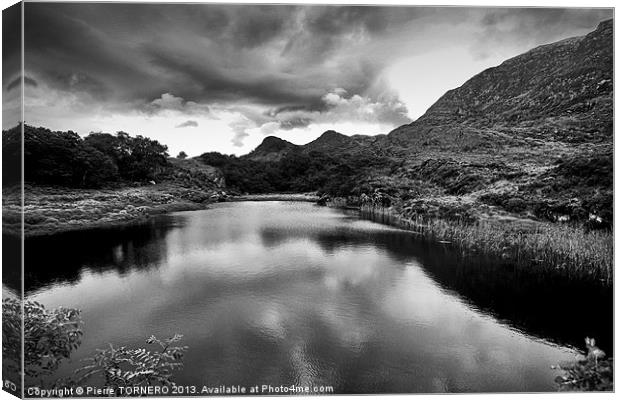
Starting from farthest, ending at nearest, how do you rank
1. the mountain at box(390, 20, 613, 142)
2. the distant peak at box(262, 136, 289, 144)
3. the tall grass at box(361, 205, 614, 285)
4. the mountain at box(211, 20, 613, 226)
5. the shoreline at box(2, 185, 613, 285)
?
the distant peak at box(262, 136, 289, 144)
the tall grass at box(361, 205, 614, 285)
the shoreline at box(2, 185, 613, 285)
the mountain at box(211, 20, 613, 226)
the mountain at box(390, 20, 613, 142)

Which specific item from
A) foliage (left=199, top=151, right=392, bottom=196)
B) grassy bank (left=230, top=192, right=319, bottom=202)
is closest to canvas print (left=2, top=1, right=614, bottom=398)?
foliage (left=199, top=151, right=392, bottom=196)

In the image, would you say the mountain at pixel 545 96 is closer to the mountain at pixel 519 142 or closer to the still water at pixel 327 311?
the mountain at pixel 519 142

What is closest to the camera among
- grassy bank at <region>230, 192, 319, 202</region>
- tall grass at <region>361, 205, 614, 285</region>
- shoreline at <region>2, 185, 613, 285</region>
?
shoreline at <region>2, 185, 613, 285</region>

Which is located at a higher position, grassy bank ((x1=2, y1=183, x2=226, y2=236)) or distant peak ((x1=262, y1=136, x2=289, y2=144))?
distant peak ((x1=262, y1=136, x2=289, y2=144))

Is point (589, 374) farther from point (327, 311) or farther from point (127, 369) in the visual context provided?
point (127, 369)

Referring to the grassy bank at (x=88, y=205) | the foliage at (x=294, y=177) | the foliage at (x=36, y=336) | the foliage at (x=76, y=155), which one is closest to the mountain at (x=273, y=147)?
the foliage at (x=76, y=155)

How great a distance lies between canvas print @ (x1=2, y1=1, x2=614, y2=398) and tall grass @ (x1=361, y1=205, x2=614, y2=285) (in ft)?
0.27

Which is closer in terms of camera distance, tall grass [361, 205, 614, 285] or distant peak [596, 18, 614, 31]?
distant peak [596, 18, 614, 31]

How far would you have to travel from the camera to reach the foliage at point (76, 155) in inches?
364

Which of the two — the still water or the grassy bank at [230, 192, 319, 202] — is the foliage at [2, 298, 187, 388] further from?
the grassy bank at [230, 192, 319, 202]

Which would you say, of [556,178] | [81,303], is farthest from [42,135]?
[556,178]

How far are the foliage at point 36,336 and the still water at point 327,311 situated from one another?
0.80 m

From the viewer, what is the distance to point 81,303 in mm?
10398

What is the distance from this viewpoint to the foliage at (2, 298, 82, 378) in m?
6.86
